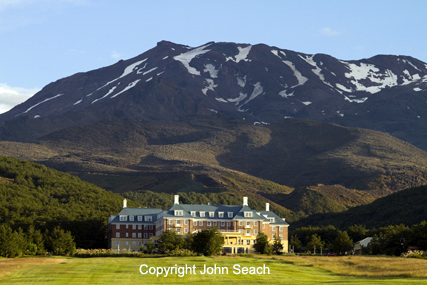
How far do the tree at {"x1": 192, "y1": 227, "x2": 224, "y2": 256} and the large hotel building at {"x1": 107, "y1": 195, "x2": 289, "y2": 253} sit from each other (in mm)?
20899

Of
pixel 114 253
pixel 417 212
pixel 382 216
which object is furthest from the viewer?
pixel 382 216

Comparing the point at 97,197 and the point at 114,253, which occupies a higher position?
the point at 97,197

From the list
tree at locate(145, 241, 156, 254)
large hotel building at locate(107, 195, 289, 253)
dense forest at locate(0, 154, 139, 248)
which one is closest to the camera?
tree at locate(145, 241, 156, 254)

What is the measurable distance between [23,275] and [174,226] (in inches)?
2415

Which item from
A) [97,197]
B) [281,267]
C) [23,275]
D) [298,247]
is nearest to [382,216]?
[298,247]

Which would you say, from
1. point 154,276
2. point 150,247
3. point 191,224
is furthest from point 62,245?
point 154,276

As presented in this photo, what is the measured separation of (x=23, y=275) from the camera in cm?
6141

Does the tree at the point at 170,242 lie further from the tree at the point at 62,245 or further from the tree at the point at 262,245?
the tree at the point at 62,245

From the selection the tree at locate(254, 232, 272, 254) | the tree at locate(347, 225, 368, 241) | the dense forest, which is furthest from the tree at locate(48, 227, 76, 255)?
the tree at locate(347, 225, 368, 241)

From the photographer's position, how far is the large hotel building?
122 m

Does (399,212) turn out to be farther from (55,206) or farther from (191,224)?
(55,206)

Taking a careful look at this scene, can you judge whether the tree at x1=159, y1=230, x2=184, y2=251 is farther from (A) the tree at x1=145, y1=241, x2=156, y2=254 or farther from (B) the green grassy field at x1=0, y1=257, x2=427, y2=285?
(B) the green grassy field at x1=0, y1=257, x2=427, y2=285

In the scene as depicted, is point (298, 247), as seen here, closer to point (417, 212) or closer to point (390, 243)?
point (390, 243)

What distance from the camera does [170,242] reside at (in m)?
105
